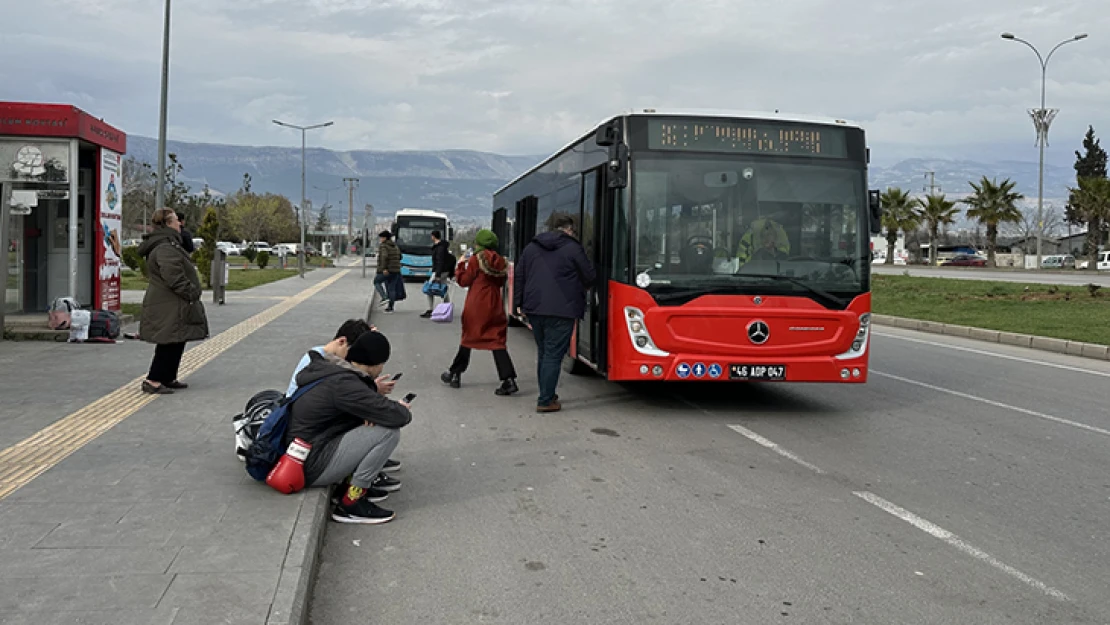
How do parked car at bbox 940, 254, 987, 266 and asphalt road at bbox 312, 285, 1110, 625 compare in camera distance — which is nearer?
asphalt road at bbox 312, 285, 1110, 625

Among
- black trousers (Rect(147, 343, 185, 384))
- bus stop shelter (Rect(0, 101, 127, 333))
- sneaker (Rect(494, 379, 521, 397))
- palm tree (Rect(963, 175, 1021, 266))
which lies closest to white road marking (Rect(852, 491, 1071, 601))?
sneaker (Rect(494, 379, 521, 397))

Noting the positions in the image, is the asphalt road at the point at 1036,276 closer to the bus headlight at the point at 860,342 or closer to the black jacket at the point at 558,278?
the bus headlight at the point at 860,342

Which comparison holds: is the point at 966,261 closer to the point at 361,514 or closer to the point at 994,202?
the point at 994,202

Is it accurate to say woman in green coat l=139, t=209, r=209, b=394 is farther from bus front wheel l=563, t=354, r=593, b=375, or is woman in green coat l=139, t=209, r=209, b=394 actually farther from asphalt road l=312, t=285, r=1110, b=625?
bus front wheel l=563, t=354, r=593, b=375

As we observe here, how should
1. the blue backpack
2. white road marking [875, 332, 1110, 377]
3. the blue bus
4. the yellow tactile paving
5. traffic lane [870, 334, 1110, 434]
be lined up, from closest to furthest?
the blue backpack → the yellow tactile paving → traffic lane [870, 334, 1110, 434] → white road marking [875, 332, 1110, 377] → the blue bus

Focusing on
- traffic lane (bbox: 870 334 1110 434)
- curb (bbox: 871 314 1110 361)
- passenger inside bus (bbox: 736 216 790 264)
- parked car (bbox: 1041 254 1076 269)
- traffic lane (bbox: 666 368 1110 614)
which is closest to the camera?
traffic lane (bbox: 666 368 1110 614)

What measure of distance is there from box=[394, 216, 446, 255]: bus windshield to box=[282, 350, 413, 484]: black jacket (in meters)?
34.7

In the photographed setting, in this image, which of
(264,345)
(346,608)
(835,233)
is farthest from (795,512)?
(264,345)

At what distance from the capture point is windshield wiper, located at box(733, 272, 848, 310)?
28.8ft

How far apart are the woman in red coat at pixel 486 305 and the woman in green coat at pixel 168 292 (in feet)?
8.49

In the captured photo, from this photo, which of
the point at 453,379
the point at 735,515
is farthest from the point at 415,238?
the point at 735,515

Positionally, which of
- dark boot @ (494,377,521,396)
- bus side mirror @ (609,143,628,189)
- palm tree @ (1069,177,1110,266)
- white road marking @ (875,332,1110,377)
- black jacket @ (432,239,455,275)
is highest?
palm tree @ (1069,177,1110,266)

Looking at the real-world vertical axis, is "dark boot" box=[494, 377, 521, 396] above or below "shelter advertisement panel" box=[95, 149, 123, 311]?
below

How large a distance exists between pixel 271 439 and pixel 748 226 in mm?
4953
